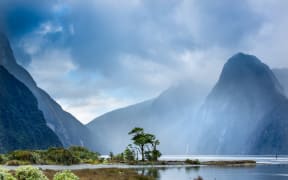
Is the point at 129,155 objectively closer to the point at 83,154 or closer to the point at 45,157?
the point at 83,154

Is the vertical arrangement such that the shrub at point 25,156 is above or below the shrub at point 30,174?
above

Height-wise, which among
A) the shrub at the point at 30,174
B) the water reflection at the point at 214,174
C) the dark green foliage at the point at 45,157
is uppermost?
the dark green foliage at the point at 45,157

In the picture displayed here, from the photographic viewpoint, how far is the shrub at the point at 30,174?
23188 millimetres

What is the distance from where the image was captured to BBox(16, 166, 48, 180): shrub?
23.2 metres

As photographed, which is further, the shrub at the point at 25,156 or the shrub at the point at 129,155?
the shrub at the point at 129,155

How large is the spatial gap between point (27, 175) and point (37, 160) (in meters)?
75.0

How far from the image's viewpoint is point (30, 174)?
23469 mm

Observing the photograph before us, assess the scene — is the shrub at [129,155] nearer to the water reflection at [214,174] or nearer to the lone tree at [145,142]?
the lone tree at [145,142]

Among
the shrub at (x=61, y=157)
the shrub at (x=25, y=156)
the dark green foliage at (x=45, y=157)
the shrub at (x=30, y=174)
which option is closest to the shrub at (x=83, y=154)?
the shrub at (x=61, y=157)

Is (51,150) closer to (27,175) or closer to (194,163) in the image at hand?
(194,163)

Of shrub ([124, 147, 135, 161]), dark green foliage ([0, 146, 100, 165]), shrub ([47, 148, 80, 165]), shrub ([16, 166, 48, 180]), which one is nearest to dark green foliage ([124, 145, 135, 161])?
shrub ([124, 147, 135, 161])

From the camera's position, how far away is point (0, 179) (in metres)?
20.3

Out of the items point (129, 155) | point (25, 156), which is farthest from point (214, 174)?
point (129, 155)

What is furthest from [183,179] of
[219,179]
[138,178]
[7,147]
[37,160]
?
[7,147]
